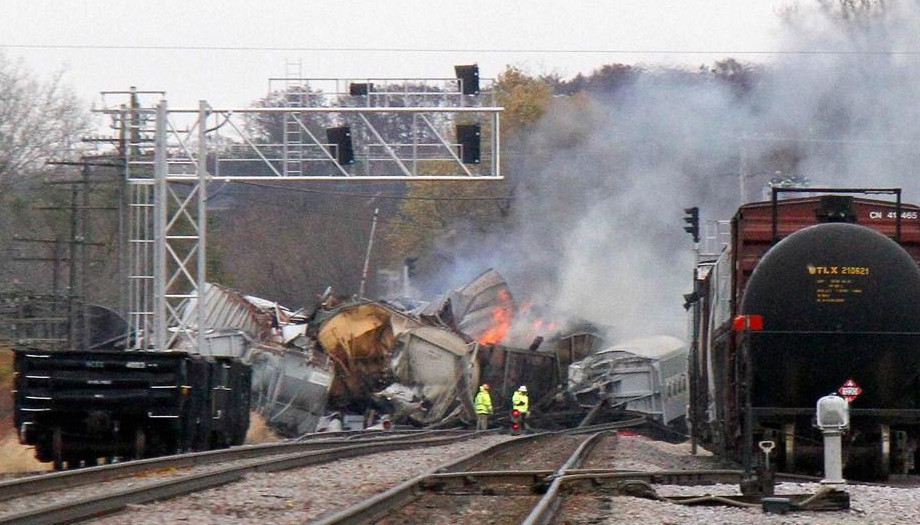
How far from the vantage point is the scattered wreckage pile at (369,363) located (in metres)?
39.4

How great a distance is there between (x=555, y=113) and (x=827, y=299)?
44.0m

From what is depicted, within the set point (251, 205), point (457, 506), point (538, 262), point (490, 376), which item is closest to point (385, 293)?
point (251, 205)

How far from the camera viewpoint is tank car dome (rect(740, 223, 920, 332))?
16.7 metres

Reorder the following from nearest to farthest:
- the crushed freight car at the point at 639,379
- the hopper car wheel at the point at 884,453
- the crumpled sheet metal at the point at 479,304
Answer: the hopper car wheel at the point at 884,453 < the crushed freight car at the point at 639,379 < the crumpled sheet metal at the point at 479,304

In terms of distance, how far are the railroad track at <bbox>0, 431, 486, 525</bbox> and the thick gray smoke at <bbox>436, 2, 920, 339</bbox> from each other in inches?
1098

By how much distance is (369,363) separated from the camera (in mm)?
44094

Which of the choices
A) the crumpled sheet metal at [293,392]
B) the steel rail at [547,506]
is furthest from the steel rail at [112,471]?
the crumpled sheet metal at [293,392]

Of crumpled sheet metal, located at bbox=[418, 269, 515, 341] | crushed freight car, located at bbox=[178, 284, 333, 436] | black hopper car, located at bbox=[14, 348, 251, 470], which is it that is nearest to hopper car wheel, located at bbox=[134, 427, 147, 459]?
black hopper car, located at bbox=[14, 348, 251, 470]

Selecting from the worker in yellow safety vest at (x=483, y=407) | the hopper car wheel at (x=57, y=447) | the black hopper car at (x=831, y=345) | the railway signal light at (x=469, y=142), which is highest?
the railway signal light at (x=469, y=142)

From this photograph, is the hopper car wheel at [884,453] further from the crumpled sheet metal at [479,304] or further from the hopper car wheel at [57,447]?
the crumpled sheet metal at [479,304]

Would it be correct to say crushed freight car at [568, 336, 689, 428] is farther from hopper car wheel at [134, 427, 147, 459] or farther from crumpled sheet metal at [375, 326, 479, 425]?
hopper car wheel at [134, 427, 147, 459]

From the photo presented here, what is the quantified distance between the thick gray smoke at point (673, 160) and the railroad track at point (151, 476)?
2788 cm

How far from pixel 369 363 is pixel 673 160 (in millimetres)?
18256

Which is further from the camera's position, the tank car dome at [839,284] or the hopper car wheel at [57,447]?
the hopper car wheel at [57,447]
